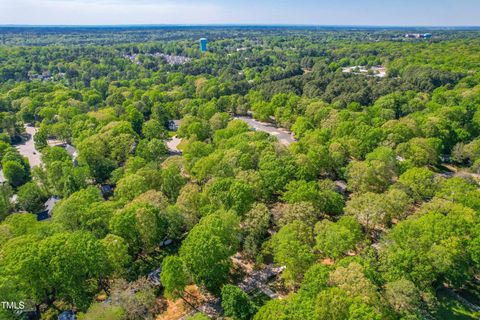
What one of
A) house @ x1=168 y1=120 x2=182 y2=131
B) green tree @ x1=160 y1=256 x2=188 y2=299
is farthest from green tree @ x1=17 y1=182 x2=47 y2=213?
house @ x1=168 y1=120 x2=182 y2=131

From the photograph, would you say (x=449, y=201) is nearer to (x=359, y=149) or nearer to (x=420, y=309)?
(x=420, y=309)

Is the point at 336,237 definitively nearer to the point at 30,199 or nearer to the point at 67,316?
the point at 67,316

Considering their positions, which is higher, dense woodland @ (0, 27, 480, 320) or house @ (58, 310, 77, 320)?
dense woodland @ (0, 27, 480, 320)

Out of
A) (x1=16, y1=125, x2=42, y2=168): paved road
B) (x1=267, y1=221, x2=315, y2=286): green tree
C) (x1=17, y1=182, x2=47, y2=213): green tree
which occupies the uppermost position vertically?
(x1=267, y1=221, x2=315, y2=286): green tree

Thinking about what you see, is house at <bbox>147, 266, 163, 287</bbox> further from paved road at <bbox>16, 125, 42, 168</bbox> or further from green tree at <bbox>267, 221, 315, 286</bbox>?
paved road at <bbox>16, 125, 42, 168</bbox>

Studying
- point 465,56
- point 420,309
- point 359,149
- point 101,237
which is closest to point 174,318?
point 101,237

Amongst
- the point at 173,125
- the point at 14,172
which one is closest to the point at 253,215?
the point at 14,172

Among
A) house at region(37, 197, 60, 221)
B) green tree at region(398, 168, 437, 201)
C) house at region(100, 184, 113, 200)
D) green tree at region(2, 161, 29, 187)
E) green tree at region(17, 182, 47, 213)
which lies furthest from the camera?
green tree at region(2, 161, 29, 187)

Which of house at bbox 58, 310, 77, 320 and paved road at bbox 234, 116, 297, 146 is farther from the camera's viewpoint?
paved road at bbox 234, 116, 297, 146
